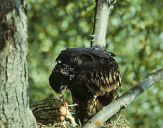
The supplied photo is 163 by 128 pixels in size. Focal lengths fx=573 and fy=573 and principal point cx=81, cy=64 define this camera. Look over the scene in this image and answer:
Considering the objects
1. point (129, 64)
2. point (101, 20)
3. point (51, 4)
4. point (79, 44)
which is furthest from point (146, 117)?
point (101, 20)

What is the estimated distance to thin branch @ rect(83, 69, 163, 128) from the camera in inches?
80.7

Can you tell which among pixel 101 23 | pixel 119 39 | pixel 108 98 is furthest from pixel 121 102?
pixel 119 39

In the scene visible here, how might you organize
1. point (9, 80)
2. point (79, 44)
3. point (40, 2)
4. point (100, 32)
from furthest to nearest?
point (40, 2), point (79, 44), point (100, 32), point (9, 80)

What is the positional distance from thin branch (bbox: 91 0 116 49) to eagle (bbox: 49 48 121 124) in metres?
0.28

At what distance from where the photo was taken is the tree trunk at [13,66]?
63.6 inches

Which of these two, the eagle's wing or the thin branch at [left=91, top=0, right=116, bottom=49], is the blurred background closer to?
the thin branch at [left=91, top=0, right=116, bottom=49]

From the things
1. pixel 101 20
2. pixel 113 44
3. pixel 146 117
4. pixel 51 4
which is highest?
pixel 51 4

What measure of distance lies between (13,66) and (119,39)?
5.29 m

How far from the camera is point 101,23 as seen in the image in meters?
2.69

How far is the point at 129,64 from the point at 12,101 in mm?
4915

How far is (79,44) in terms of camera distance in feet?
21.5

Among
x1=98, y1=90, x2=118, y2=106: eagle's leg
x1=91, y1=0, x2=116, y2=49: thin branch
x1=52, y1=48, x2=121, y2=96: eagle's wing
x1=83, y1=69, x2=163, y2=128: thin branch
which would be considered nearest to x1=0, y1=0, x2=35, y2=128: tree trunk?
x1=83, y1=69, x2=163, y2=128: thin branch

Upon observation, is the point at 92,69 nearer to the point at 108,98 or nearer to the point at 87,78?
the point at 87,78

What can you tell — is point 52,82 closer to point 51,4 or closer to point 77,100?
point 77,100
